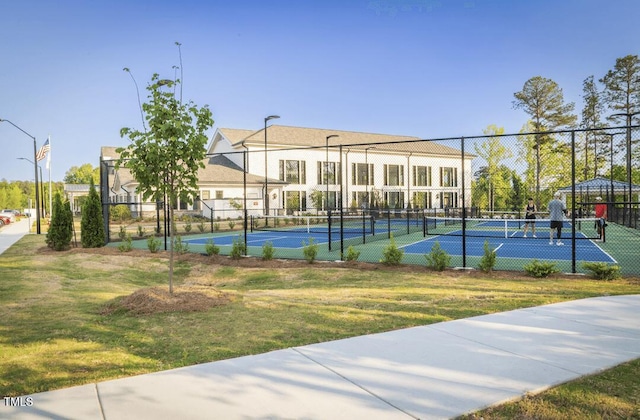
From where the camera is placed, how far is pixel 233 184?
142ft

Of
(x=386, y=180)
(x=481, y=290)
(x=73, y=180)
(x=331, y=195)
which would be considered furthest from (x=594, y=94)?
(x=73, y=180)

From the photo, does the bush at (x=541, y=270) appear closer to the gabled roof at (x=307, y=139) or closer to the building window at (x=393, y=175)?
the gabled roof at (x=307, y=139)

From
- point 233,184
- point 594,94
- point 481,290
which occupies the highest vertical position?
point 594,94

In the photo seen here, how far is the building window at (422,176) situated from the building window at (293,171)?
43.7 ft

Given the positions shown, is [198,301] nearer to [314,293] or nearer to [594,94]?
[314,293]

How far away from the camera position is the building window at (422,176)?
54.4 m

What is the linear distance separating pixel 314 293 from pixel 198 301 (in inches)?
86.1

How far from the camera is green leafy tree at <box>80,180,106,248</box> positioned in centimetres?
1816

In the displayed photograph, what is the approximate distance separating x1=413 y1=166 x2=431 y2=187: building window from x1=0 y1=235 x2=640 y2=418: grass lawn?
43.9 meters

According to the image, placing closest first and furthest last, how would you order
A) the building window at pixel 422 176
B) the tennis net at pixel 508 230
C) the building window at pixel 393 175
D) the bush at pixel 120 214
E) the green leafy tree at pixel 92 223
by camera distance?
the green leafy tree at pixel 92 223
the tennis net at pixel 508 230
the bush at pixel 120 214
the building window at pixel 393 175
the building window at pixel 422 176

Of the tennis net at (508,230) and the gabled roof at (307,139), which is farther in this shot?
the gabled roof at (307,139)

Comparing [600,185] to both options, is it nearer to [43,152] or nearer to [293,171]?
[293,171]

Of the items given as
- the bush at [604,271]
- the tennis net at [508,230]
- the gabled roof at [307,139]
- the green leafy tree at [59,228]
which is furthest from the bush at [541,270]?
the gabled roof at [307,139]

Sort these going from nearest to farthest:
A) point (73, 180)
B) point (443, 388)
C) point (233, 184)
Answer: point (443, 388), point (233, 184), point (73, 180)
